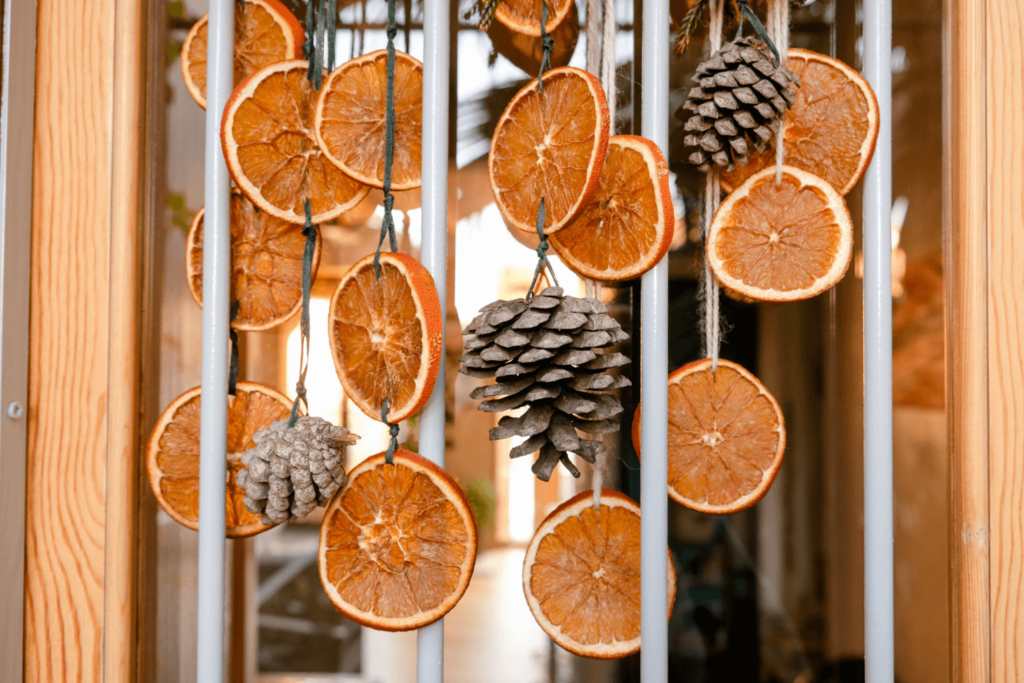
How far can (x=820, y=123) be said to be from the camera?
60 centimetres

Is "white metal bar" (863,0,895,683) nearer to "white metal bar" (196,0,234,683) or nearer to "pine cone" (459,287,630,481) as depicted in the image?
"pine cone" (459,287,630,481)

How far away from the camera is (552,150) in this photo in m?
0.56

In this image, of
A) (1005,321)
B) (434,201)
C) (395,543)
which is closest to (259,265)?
(434,201)

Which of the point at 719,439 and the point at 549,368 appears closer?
the point at 549,368

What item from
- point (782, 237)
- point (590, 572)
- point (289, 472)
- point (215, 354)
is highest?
point (782, 237)

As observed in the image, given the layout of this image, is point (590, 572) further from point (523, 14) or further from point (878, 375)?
point (523, 14)

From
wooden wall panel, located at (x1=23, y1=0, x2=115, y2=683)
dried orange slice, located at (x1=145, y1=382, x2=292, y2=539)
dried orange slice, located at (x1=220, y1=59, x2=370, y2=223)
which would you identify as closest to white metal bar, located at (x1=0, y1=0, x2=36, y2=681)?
wooden wall panel, located at (x1=23, y1=0, x2=115, y2=683)

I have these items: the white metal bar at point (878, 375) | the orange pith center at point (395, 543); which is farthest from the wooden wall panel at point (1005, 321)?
the orange pith center at point (395, 543)

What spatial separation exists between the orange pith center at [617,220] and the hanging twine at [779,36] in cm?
15

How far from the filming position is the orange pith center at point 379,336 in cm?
54

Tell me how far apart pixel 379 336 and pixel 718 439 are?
1.21ft

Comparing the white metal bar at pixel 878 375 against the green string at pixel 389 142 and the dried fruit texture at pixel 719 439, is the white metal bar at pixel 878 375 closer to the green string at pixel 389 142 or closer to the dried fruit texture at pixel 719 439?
the dried fruit texture at pixel 719 439

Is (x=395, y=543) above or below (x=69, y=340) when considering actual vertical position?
below

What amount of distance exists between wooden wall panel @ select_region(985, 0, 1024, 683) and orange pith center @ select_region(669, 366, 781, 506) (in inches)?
9.3
